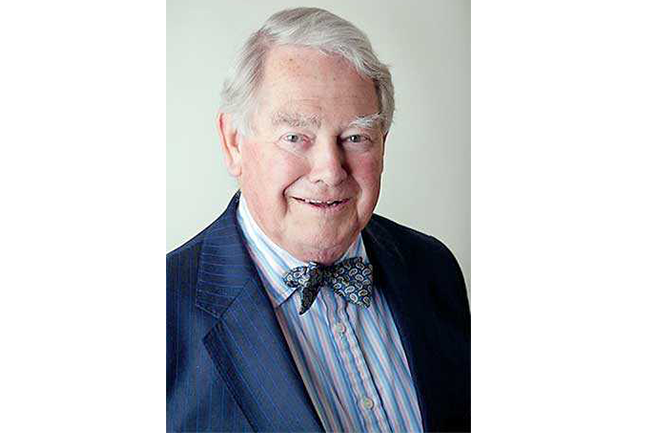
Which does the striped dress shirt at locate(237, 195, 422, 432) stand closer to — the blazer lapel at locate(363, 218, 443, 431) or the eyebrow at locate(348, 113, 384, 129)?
the blazer lapel at locate(363, 218, 443, 431)

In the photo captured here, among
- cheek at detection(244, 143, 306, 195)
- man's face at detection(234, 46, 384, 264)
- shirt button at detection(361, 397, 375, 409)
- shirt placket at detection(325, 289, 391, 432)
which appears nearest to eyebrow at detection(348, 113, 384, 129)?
man's face at detection(234, 46, 384, 264)

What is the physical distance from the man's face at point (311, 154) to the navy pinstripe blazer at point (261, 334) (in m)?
0.08

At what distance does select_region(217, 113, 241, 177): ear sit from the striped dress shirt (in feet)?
0.28

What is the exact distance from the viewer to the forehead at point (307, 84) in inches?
108

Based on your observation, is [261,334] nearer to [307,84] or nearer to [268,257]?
A: [268,257]

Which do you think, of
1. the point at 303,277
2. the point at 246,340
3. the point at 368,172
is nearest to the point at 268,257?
the point at 303,277

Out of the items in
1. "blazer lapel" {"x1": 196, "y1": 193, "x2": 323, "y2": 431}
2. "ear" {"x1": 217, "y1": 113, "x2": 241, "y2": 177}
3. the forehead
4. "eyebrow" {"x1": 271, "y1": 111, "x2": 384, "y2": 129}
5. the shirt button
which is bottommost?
the shirt button

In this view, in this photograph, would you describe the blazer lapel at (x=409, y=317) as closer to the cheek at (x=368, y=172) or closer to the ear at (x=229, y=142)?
the cheek at (x=368, y=172)

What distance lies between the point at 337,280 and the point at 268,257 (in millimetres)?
169

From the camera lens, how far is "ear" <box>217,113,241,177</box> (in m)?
2.79
